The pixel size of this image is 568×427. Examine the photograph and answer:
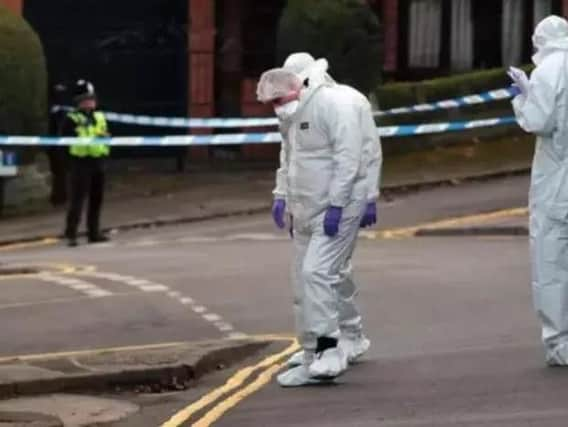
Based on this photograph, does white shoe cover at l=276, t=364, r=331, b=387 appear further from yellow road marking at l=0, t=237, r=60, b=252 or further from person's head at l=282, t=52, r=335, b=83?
yellow road marking at l=0, t=237, r=60, b=252

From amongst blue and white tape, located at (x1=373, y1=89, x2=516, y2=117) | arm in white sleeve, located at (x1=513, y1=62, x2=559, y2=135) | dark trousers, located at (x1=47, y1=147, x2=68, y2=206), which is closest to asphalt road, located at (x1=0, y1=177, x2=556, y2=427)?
arm in white sleeve, located at (x1=513, y1=62, x2=559, y2=135)

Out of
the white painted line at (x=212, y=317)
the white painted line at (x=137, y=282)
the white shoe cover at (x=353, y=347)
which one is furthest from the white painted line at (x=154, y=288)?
the white shoe cover at (x=353, y=347)

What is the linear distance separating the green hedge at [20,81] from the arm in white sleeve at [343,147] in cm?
1340

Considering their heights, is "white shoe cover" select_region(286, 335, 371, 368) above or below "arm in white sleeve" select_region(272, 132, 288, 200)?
below

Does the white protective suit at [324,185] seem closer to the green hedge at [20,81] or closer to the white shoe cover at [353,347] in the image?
the white shoe cover at [353,347]

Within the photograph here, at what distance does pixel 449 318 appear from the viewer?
11.9 metres

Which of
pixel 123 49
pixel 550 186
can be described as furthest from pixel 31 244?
pixel 550 186

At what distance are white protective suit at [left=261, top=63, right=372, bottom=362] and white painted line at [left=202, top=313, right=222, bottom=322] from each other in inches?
112

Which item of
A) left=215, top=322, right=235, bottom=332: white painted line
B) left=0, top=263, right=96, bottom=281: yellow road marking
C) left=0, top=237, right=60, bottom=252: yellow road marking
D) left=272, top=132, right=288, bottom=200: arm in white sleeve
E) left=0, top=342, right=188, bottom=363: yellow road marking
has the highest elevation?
left=272, top=132, right=288, bottom=200: arm in white sleeve

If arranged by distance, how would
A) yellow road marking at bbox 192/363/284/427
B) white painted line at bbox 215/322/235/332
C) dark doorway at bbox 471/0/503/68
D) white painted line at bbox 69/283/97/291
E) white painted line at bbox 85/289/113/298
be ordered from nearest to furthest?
yellow road marking at bbox 192/363/284/427
white painted line at bbox 215/322/235/332
white painted line at bbox 85/289/113/298
white painted line at bbox 69/283/97/291
dark doorway at bbox 471/0/503/68

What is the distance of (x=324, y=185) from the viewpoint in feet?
30.3

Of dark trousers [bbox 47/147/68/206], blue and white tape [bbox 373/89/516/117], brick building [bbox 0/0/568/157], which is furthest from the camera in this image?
brick building [bbox 0/0/568/157]

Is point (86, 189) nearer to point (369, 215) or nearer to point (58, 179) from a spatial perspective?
point (58, 179)

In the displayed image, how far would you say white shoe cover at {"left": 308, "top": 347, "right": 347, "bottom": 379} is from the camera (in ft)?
30.6
